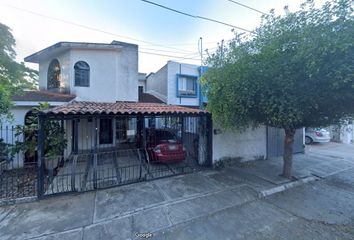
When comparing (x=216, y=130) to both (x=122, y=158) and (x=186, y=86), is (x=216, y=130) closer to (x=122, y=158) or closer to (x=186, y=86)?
(x=122, y=158)

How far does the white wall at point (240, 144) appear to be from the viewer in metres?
8.55

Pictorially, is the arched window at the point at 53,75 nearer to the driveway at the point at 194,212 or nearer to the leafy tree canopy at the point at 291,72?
the driveway at the point at 194,212

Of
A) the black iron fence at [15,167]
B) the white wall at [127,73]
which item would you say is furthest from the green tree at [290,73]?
the black iron fence at [15,167]

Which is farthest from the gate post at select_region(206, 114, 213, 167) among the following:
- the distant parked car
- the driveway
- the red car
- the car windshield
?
the distant parked car

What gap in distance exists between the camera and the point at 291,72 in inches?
207

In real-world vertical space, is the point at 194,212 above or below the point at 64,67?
below

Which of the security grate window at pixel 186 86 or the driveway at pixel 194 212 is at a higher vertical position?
the security grate window at pixel 186 86

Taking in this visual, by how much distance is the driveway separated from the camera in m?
3.97

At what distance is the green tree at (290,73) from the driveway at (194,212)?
1.85 m

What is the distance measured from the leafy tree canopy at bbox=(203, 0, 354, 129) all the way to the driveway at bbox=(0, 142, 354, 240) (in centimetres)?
225

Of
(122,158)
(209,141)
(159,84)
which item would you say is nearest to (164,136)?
(209,141)

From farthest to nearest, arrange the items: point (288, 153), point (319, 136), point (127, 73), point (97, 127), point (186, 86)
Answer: point (186, 86)
point (319, 136)
point (127, 73)
point (97, 127)
point (288, 153)

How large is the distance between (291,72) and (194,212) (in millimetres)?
4484

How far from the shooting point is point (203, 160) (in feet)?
27.9
